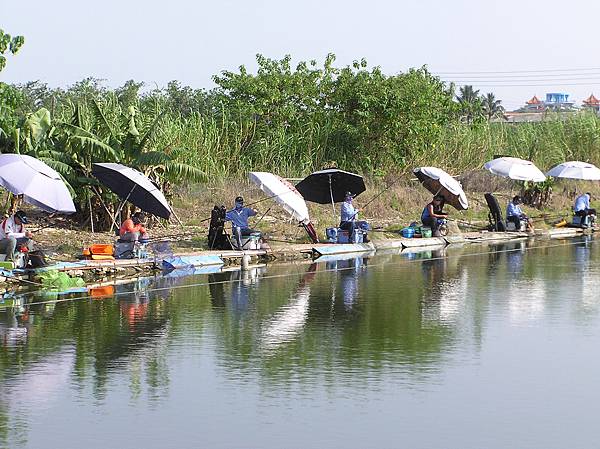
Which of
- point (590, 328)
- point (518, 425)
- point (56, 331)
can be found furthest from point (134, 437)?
point (590, 328)

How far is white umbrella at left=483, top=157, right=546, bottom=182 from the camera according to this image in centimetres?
3892

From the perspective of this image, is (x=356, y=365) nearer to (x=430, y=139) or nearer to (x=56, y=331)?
(x=56, y=331)

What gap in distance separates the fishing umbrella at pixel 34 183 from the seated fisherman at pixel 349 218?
993 centimetres

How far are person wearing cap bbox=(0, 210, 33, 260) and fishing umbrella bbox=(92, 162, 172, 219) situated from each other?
3152 mm

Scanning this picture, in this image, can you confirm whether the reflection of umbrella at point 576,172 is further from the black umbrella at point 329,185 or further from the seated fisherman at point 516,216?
the black umbrella at point 329,185

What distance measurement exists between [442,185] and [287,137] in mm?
7441

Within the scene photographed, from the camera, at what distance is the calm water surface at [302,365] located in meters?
12.3

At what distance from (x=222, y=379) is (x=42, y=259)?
9.02 m

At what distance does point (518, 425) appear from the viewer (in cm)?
1271

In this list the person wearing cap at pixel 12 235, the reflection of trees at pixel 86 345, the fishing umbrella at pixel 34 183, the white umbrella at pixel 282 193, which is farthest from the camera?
the white umbrella at pixel 282 193

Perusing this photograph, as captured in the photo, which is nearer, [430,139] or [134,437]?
[134,437]

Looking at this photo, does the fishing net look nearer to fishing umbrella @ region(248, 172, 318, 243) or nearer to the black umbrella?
fishing umbrella @ region(248, 172, 318, 243)

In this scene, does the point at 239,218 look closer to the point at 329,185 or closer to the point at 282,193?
the point at 282,193

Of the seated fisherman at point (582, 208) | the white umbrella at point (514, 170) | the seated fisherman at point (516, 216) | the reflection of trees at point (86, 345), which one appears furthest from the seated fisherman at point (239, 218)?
the seated fisherman at point (582, 208)
